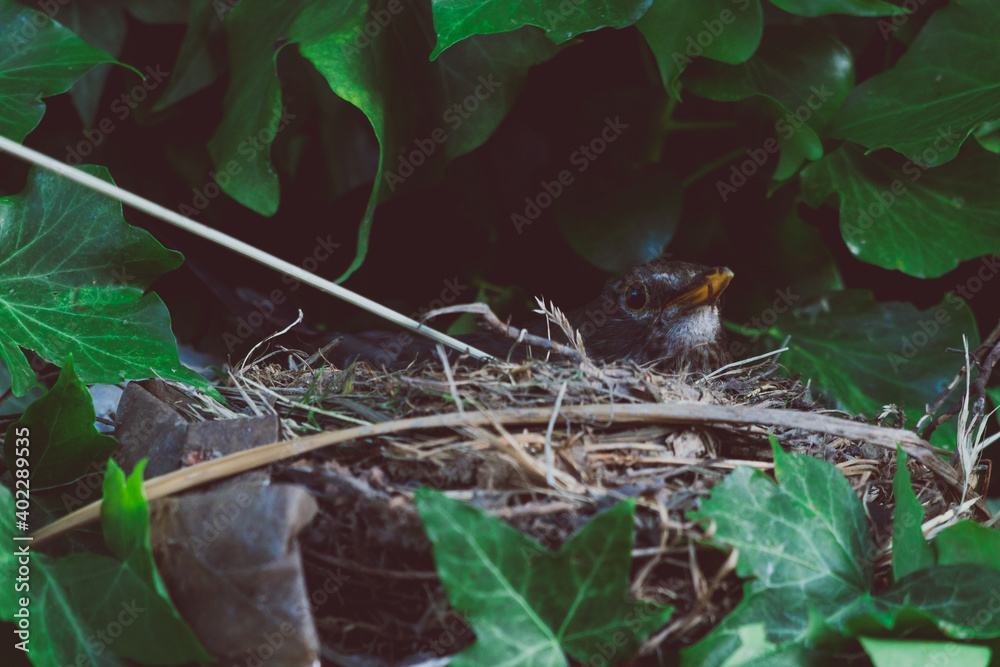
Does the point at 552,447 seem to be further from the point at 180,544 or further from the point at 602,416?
the point at 180,544

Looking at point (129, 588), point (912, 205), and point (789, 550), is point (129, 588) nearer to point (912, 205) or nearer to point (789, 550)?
point (789, 550)

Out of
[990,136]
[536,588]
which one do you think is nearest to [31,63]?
[536,588]

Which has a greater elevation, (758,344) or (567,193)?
(567,193)

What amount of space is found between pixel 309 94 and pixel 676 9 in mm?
800

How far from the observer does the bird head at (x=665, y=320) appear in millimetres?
2020

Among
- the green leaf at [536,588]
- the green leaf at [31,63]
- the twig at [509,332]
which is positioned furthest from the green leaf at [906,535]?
the green leaf at [31,63]

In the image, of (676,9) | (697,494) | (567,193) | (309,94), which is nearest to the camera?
(697,494)

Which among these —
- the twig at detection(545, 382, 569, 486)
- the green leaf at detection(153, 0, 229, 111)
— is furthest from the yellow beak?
the green leaf at detection(153, 0, 229, 111)

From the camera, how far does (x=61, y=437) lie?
122 centimetres

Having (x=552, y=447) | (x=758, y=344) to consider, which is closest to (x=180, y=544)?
(x=552, y=447)

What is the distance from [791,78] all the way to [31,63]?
→ 4.99 feet

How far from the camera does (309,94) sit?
186 cm

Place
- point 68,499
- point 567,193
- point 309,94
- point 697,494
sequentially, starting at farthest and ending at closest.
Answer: point 567,193 → point 309,94 → point 68,499 → point 697,494
